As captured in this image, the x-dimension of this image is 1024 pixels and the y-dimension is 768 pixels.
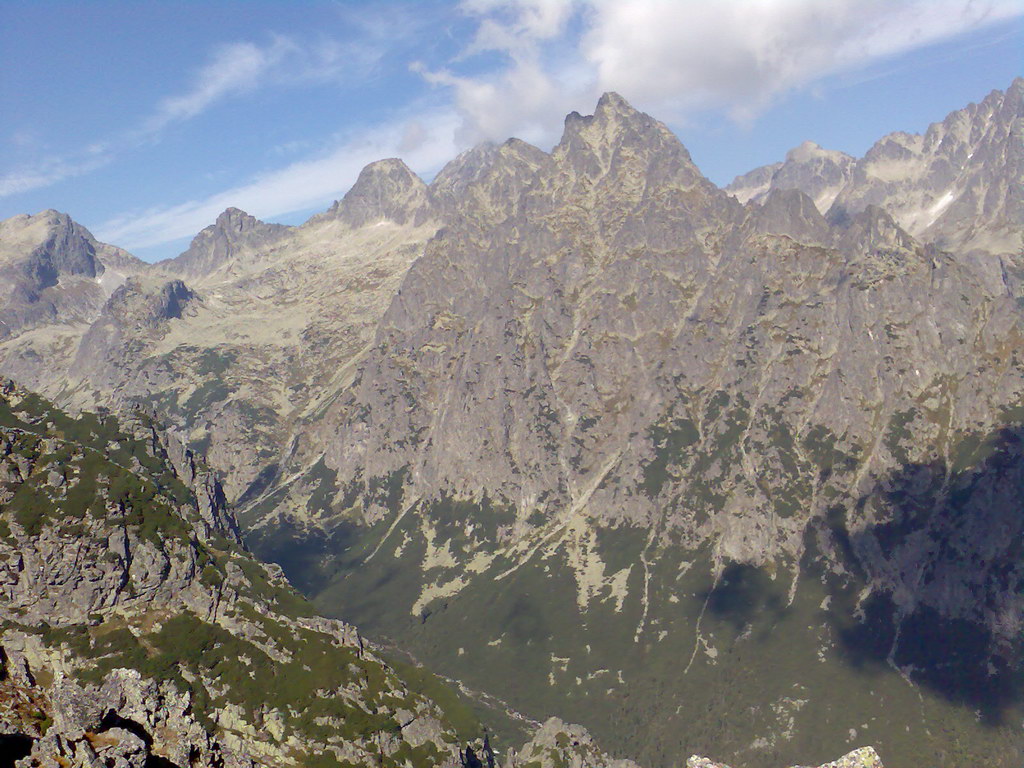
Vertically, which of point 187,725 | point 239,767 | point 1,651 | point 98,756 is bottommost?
point 239,767

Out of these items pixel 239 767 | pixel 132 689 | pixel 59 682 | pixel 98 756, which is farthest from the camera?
pixel 239 767

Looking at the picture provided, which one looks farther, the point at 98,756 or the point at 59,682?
the point at 59,682

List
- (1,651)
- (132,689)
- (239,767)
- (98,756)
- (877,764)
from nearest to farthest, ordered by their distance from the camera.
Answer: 1. (877,764)
2. (98,756)
3. (132,689)
4. (1,651)
5. (239,767)

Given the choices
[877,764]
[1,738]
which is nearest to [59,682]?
[1,738]

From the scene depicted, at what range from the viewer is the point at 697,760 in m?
46.2

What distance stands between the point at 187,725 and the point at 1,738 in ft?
135

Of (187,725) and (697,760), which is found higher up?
(697,760)

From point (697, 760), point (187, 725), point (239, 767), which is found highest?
point (697, 760)

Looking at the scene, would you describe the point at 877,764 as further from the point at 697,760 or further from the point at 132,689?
the point at 132,689

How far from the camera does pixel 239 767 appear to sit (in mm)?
122750

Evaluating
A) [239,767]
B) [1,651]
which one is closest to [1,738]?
[1,651]

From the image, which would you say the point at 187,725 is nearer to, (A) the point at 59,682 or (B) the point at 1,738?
(A) the point at 59,682

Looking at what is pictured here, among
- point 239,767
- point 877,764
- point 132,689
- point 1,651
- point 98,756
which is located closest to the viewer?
point 877,764

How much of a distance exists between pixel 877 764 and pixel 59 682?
70.7 metres
